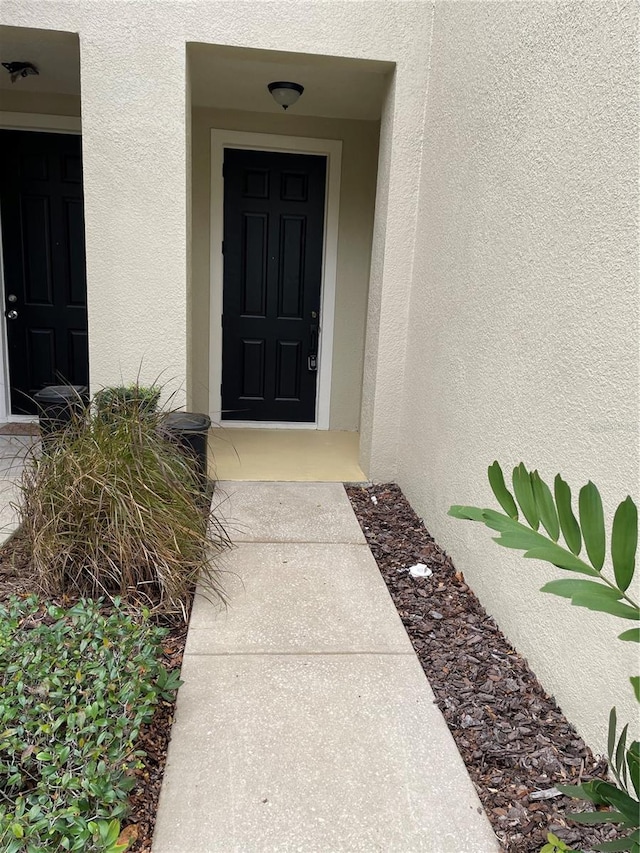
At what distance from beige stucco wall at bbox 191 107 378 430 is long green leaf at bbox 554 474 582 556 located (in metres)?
4.21

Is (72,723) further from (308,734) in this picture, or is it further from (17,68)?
(17,68)

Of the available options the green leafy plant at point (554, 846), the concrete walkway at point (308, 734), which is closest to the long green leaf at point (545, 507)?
the green leafy plant at point (554, 846)

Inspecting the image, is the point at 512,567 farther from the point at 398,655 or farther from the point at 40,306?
the point at 40,306

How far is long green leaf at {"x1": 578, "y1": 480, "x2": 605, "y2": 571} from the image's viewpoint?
794 mm

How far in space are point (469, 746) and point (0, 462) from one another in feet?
11.4

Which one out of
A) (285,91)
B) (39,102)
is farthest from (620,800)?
(39,102)

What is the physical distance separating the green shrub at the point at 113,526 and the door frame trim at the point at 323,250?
2572mm

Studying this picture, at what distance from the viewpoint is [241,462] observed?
4281 millimetres

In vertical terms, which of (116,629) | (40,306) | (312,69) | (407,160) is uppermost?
(312,69)

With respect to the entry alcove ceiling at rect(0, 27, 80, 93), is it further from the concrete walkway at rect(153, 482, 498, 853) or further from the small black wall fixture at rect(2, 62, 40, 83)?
the concrete walkway at rect(153, 482, 498, 853)

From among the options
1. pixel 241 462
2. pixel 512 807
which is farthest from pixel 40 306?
pixel 512 807

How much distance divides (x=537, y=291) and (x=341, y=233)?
3164 millimetres

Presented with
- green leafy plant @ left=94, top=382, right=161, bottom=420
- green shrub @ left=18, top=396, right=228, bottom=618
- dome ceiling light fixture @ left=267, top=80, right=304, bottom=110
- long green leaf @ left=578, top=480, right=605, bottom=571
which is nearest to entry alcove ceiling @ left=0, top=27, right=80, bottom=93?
dome ceiling light fixture @ left=267, top=80, right=304, bottom=110

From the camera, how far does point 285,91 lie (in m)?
3.93
